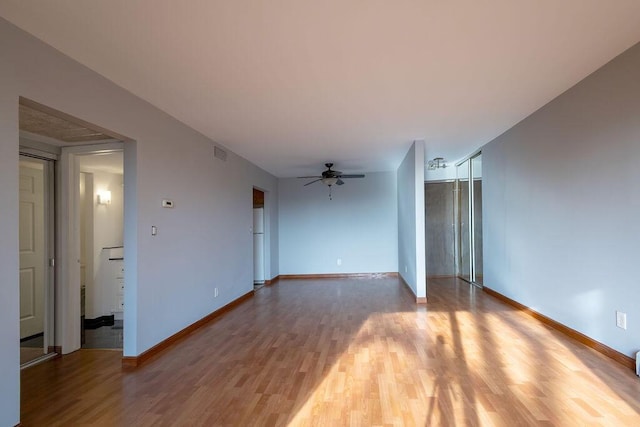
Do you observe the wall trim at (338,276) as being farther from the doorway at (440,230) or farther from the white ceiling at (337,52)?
→ the white ceiling at (337,52)

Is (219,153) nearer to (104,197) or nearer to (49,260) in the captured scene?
(104,197)

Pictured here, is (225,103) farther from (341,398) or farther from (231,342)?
(341,398)

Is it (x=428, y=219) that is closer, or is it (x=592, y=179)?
(x=592, y=179)

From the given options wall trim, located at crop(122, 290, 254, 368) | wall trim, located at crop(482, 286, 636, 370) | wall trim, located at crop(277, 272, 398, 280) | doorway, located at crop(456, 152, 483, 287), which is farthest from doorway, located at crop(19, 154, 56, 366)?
doorway, located at crop(456, 152, 483, 287)

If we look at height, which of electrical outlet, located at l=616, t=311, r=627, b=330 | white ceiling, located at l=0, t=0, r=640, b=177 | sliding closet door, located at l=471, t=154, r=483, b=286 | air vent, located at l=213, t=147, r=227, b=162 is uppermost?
white ceiling, located at l=0, t=0, r=640, b=177

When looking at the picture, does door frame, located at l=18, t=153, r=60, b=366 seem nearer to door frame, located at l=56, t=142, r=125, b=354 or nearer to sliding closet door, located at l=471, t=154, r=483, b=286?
door frame, located at l=56, t=142, r=125, b=354

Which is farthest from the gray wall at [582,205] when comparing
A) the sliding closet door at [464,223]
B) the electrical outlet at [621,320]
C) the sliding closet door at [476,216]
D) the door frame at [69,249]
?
the door frame at [69,249]

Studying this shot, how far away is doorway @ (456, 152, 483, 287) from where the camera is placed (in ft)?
20.7

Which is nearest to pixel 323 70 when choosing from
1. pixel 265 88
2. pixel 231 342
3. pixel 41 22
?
pixel 265 88

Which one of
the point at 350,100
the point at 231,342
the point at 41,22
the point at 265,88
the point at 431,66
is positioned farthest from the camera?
the point at 231,342

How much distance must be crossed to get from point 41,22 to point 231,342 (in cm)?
311

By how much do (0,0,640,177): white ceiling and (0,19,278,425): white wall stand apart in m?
0.20

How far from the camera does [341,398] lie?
235 centimetres

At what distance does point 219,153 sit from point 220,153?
0.03 meters
